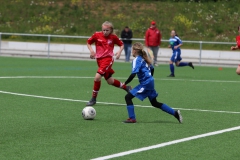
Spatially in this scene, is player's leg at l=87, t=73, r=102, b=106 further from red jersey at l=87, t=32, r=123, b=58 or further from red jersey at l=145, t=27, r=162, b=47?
red jersey at l=145, t=27, r=162, b=47

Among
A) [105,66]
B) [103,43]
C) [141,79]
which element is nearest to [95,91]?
[105,66]

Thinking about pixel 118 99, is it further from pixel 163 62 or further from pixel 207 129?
pixel 163 62

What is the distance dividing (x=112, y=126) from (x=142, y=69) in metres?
1.17

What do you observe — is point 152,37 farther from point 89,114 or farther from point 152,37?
point 89,114

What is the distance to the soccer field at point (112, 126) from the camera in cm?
834

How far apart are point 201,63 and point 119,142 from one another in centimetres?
2525

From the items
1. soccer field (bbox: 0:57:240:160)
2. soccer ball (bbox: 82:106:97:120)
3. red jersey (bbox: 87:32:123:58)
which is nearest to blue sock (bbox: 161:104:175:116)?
soccer field (bbox: 0:57:240:160)

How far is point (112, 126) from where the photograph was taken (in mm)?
10648

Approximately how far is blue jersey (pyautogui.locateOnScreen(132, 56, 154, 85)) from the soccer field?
0.75 m

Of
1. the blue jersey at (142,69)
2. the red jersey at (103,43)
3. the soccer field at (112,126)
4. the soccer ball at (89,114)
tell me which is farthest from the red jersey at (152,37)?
the blue jersey at (142,69)

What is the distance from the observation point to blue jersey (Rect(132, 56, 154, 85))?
11039 mm

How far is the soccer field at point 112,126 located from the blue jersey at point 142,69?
0.75 m

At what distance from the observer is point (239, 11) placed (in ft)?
156

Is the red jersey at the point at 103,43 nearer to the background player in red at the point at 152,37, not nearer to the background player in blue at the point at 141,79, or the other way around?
the background player in blue at the point at 141,79
